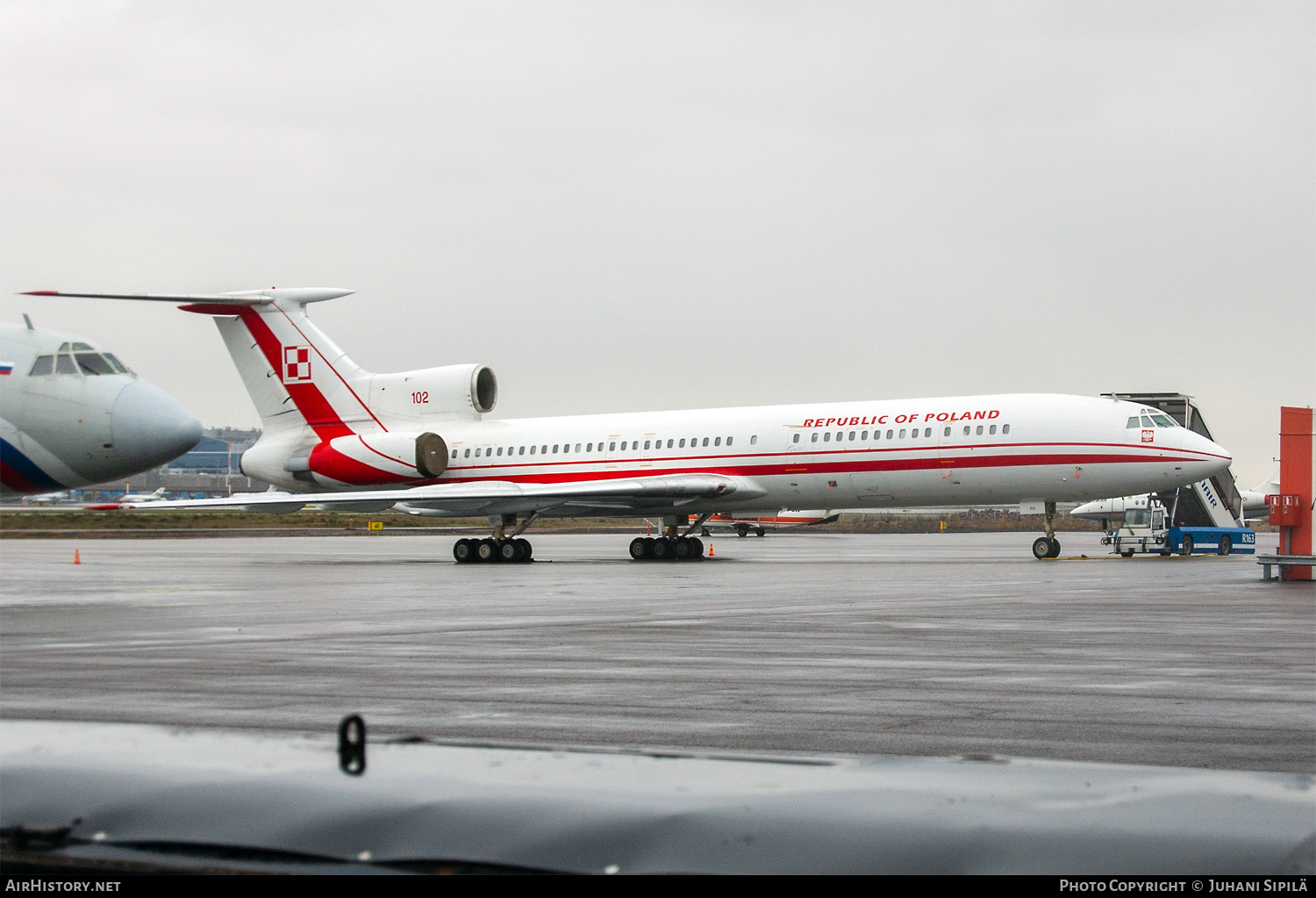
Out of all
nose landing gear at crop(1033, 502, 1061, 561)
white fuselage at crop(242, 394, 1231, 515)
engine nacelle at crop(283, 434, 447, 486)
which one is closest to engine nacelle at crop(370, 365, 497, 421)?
engine nacelle at crop(283, 434, 447, 486)

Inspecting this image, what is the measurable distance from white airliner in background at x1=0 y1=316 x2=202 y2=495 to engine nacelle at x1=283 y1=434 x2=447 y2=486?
20.5 meters

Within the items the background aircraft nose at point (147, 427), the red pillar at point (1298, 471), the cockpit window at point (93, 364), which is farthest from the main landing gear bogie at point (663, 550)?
the cockpit window at point (93, 364)

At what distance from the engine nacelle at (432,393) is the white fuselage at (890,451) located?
95.1 inches

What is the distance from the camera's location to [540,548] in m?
48.2

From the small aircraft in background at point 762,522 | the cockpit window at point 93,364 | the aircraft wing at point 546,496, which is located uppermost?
the cockpit window at point 93,364

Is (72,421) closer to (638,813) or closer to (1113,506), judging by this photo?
(638,813)

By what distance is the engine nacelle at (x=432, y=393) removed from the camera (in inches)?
1531

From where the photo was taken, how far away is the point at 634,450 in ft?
119

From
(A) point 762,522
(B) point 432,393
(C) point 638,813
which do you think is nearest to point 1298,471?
(B) point 432,393

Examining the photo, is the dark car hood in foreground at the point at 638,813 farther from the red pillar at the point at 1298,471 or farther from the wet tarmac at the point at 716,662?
the red pillar at the point at 1298,471

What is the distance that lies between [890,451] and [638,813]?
2900 centimetres

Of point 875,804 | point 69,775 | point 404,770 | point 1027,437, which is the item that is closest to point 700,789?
point 875,804

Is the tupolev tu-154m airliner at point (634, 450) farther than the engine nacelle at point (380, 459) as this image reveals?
No

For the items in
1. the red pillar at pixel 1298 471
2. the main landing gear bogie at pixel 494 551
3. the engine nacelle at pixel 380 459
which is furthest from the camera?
the engine nacelle at pixel 380 459
